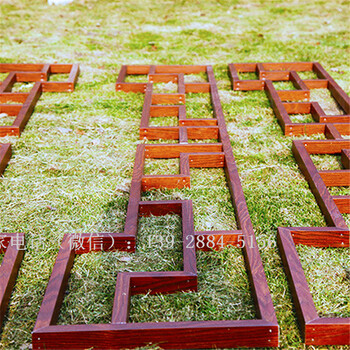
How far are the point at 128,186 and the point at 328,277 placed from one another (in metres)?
1.77

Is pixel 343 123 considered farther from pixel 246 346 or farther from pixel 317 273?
pixel 246 346

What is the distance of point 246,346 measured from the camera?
2.22 meters

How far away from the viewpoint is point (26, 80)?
5477 mm

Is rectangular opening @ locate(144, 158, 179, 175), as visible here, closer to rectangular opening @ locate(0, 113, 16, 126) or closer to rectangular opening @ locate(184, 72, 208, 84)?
rectangular opening @ locate(0, 113, 16, 126)

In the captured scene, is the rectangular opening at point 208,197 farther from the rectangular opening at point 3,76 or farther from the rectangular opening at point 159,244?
the rectangular opening at point 3,76

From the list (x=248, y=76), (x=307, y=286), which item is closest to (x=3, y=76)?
(x=248, y=76)

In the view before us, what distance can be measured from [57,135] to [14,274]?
2.02 meters

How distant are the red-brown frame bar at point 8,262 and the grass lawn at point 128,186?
5 cm

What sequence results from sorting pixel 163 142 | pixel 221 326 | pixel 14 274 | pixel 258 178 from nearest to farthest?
1. pixel 221 326
2. pixel 14 274
3. pixel 258 178
4. pixel 163 142

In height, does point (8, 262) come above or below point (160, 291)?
above

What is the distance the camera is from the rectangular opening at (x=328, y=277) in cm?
240

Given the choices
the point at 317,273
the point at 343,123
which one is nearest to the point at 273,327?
the point at 317,273

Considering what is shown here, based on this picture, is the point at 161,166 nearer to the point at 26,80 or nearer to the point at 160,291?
the point at 160,291

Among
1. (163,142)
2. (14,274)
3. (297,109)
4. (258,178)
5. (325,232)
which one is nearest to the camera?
(14,274)
